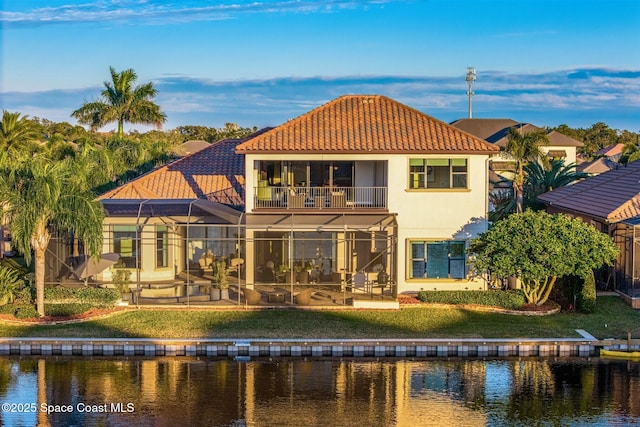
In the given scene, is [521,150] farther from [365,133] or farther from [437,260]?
[437,260]

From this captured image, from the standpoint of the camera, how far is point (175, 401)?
67.2 ft

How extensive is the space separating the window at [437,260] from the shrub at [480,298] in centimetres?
175

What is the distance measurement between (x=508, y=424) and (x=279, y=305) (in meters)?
11.1

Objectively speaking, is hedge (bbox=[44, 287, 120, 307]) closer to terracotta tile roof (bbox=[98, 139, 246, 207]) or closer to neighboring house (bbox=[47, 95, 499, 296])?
neighboring house (bbox=[47, 95, 499, 296])

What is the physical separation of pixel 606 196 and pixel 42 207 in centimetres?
2087

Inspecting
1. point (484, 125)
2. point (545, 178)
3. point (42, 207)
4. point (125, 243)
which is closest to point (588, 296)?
point (545, 178)

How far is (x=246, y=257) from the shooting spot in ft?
103

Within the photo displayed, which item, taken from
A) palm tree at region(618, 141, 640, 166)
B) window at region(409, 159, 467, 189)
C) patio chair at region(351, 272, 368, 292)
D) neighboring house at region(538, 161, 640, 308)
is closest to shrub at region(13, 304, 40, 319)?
patio chair at region(351, 272, 368, 292)

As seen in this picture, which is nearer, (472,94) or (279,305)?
(279,305)

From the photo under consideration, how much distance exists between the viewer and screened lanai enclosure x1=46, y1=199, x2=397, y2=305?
29.7 m

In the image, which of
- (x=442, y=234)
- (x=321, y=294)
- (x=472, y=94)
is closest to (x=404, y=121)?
(x=442, y=234)

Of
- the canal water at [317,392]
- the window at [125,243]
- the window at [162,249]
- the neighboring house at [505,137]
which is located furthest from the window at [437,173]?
the neighboring house at [505,137]

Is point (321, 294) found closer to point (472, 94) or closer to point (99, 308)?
point (99, 308)

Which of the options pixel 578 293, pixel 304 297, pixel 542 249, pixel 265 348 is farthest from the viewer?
pixel 304 297
